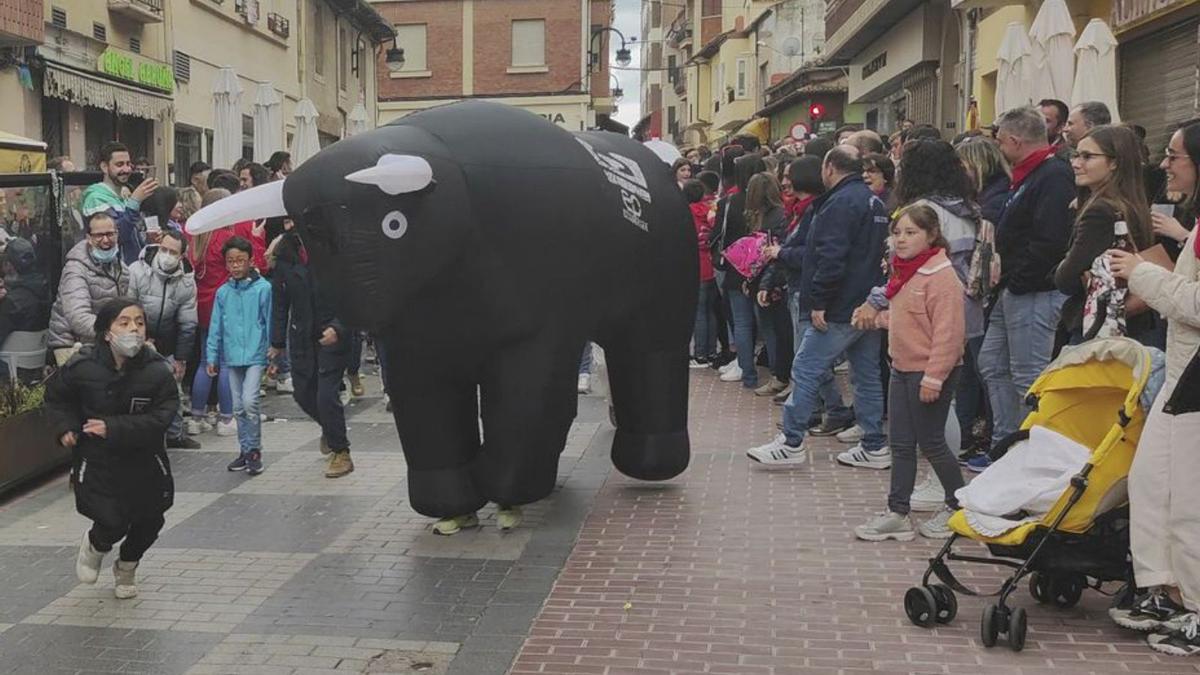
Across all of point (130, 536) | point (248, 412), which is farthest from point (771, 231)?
point (130, 536)

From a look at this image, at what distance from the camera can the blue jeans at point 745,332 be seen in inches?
429

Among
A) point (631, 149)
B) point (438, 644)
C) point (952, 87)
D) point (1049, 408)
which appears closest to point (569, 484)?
point (631, 149)

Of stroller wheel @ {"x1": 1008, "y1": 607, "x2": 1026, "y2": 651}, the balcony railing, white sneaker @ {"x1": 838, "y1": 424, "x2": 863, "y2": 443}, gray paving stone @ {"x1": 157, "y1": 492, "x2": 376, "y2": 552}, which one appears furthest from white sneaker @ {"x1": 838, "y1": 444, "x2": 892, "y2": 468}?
the balcony railing

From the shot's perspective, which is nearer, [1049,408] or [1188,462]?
[1188,462]

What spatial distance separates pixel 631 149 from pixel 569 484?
2069mm

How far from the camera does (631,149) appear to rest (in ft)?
23.9

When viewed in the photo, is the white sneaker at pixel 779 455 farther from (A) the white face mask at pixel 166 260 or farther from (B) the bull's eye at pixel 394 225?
(A) the white face mask at pixel 166 260

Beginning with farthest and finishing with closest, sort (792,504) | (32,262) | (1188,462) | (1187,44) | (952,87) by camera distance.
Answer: (952,87) → (1187,44) → (32,262) → (792,504) → (1188,462)

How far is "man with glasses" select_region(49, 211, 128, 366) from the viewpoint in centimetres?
824

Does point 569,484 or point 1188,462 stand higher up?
point 1188,462

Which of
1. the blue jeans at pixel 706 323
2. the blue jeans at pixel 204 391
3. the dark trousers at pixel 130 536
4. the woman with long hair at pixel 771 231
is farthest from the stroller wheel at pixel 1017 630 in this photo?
the blue jeans at pixel 706 323

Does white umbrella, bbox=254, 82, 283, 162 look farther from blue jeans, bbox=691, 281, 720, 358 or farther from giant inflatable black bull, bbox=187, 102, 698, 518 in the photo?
giant inflatable black bull, bbox=187, 102, 698, 518

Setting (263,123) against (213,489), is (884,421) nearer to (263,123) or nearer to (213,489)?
(213,489)

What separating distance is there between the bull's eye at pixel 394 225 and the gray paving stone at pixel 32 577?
7.51 ft
